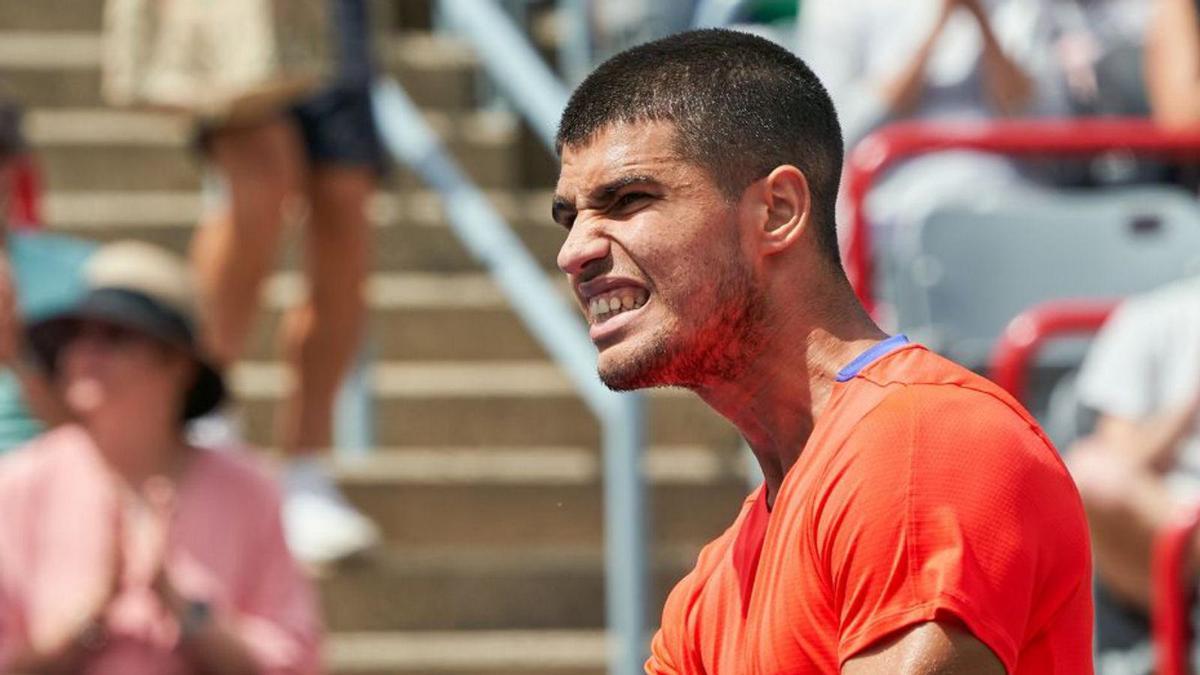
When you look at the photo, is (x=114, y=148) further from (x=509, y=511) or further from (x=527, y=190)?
(x=509, y=511)

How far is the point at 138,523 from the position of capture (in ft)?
16.0

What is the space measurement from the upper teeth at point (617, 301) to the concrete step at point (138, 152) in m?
5.27

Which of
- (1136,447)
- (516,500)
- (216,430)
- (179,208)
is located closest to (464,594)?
(516,500)

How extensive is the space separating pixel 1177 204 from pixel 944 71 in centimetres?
90

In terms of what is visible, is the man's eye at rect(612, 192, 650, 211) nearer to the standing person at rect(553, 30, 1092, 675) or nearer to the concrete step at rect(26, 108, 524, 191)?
the standing person at rect(553, 30, 1092, 675)

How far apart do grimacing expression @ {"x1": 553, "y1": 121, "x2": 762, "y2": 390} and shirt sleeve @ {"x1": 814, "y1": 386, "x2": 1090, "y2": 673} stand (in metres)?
0.21

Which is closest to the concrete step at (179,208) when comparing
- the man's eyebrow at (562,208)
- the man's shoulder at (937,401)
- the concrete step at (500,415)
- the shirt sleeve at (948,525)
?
the concrete step at (500,415)

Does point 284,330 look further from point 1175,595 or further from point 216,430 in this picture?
point 1175,595

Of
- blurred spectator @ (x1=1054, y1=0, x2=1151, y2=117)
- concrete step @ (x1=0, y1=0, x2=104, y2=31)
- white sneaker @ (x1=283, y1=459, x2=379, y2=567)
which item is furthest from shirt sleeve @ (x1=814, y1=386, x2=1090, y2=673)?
concrete step @ (x1=0, y1=0, x2=104, y2=31)

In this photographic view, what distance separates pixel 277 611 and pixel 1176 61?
2.86 m

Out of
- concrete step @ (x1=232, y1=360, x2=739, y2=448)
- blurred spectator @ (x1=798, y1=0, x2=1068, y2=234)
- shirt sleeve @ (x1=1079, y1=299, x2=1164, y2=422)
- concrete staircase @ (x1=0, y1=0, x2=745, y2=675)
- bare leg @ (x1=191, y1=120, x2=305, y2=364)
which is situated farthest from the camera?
concrete step @ (x1=232, y1=360, x2=739, y2=448)

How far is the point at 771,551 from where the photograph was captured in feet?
7.55

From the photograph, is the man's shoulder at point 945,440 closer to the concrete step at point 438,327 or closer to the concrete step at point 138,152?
the concrete step at point 438,327

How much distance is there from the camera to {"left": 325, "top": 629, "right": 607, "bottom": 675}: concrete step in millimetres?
5840
